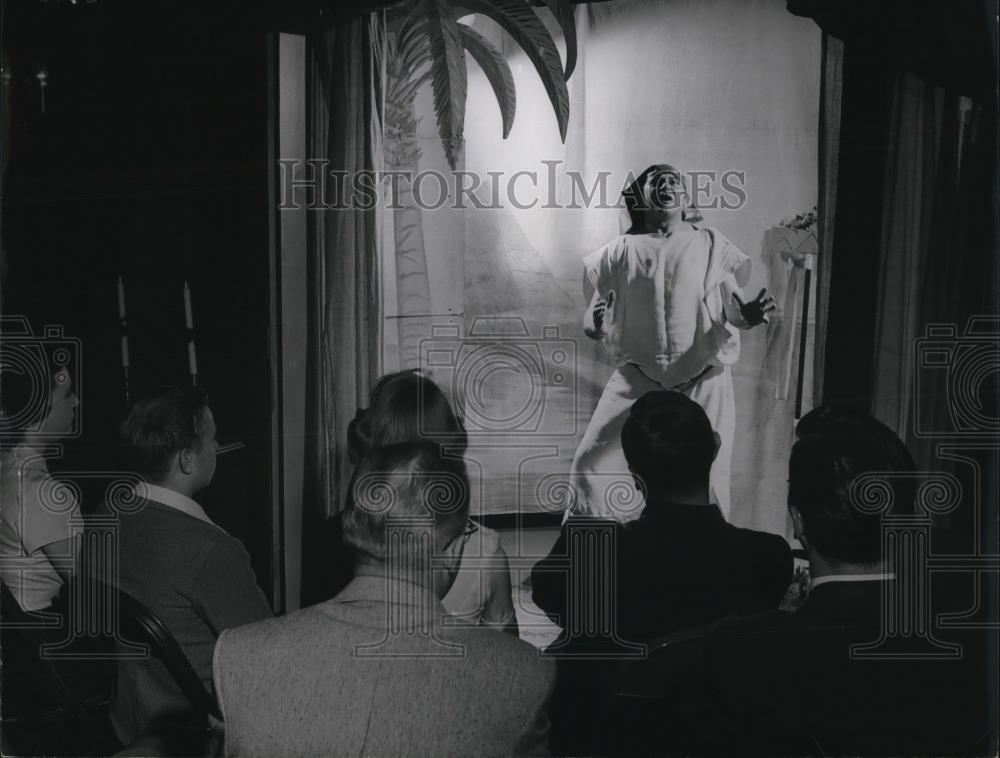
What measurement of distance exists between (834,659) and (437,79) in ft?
4.83

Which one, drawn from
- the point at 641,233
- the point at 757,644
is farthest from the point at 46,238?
the point at 757,644

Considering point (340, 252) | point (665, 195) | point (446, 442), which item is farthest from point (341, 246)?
point (665, 195)

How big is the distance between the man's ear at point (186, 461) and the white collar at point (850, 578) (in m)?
1.33

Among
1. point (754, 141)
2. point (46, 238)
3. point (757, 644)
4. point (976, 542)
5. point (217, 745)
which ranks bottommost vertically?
point (217, 745)

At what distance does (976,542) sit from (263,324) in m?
1.62

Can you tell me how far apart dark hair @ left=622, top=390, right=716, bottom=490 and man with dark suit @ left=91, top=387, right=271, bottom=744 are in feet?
2.83

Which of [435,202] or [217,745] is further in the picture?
[435,202]

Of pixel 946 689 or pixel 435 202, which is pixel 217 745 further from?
pixel 946 689

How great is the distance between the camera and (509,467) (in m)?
2.01
